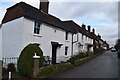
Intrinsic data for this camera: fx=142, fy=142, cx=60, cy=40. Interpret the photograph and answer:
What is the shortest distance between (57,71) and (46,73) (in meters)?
1.77

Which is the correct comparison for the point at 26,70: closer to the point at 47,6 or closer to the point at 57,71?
the point at 57,71

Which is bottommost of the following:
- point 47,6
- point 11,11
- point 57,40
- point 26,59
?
point 26,59

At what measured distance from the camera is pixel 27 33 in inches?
552

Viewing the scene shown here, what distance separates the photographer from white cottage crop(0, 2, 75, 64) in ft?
45.3

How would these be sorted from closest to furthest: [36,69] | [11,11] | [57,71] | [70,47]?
[36,69] < [57,71] < [11,11] < [70,47]

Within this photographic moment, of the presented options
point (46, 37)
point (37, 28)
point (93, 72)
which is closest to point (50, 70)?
Answer: point (93, 72)

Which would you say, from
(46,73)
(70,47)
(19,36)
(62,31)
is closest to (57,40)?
(62,31)

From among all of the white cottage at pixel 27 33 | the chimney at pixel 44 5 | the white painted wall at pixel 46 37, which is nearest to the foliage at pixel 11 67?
the white cottage at pixel 27 33

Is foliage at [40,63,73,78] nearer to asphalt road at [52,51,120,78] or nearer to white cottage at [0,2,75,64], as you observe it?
asphalt road at [52,51,120,78]

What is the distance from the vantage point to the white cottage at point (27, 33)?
45.3ft

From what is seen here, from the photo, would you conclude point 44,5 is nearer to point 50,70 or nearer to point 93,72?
point 50,70

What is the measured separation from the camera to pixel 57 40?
63.9ft

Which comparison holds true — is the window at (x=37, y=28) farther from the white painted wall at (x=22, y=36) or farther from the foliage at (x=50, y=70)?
the foliage at (x=50, y=70)

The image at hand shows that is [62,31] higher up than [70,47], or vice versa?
[62,31]
